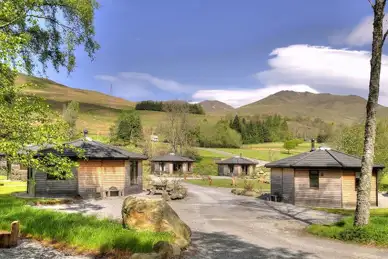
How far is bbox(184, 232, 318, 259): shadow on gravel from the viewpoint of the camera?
12.0 metres

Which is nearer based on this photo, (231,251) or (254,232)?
(231,251)

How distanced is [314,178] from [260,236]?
1553 centimetres

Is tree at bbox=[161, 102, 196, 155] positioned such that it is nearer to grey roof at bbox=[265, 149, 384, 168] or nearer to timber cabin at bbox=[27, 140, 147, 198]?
timber cabin at bbox=[27, 140, 147, 198]

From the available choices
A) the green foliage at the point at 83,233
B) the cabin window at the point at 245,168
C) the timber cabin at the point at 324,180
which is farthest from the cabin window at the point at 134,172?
the cabin window at the point at 245,168

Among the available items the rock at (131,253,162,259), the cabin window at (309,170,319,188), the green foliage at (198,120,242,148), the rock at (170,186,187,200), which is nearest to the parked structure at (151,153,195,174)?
the rock at (170,186,187,200)

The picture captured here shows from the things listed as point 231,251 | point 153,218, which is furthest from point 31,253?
point 231,251

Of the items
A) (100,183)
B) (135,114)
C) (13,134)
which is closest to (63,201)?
(100,183)

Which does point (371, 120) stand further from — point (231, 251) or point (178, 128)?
point (178, 128)

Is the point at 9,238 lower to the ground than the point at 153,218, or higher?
lower

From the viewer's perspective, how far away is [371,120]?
15.5 m

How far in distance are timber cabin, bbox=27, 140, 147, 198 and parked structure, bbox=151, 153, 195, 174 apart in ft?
112

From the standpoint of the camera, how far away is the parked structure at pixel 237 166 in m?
66.2

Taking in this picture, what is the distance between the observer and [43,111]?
13.8m

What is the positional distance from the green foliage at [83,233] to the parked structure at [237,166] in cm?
5227
